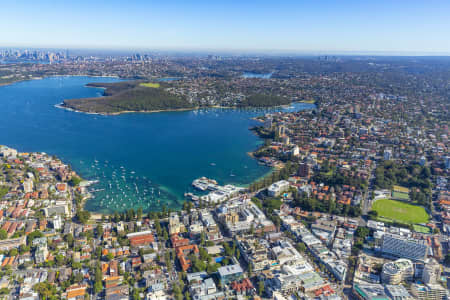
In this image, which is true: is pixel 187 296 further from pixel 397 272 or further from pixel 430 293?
pixel 430 293

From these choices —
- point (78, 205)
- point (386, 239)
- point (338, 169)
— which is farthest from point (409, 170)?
point (78, 205)

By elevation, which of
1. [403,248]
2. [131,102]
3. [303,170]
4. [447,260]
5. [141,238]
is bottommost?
[447,260]

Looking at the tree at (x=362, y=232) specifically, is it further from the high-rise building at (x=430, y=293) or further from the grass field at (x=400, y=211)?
the high-rise building at (x=430, y=293)

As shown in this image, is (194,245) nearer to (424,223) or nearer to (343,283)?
(343,283)

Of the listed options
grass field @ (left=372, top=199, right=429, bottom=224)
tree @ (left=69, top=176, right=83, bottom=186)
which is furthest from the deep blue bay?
grass field @ (left=372, top=199, right=429, bottom=224)

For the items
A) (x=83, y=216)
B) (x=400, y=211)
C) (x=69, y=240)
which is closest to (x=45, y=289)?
(x=69, y=240)
